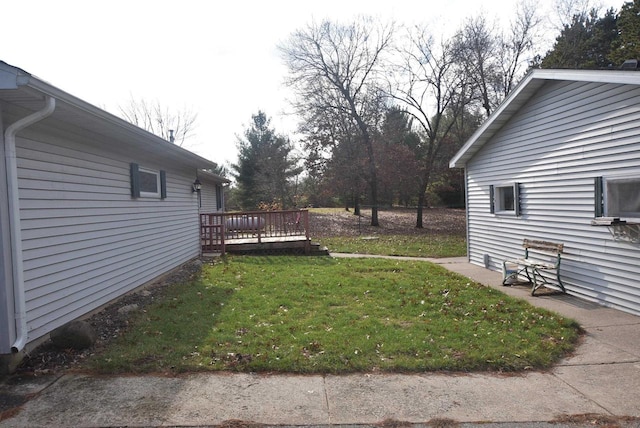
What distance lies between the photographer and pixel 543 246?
751cm

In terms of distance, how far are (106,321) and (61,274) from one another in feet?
2.88

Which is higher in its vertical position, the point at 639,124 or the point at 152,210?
the point at 639,124

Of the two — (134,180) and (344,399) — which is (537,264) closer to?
(344,399)

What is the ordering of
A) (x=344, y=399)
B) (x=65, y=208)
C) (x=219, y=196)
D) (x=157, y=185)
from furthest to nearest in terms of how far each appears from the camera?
(x=219, y=196) < (x=157, y=185) < (x=65, y=208) < (x=344, y=399)

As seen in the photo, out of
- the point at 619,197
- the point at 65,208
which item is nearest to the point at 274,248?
the point at 65,208

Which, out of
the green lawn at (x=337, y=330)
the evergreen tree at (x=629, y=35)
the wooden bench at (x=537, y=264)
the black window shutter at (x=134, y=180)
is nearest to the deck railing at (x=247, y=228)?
the green lawn at (x=337, y=330)

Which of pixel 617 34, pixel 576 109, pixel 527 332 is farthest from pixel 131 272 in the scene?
pixel 617 34

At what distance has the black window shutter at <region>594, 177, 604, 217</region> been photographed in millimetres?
6121

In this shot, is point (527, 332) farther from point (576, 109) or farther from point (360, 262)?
point (360, 262)

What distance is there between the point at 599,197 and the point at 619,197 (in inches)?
10.1

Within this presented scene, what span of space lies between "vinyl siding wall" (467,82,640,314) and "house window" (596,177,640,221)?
14 centimetres

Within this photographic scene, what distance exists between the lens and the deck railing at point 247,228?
12.4 metres

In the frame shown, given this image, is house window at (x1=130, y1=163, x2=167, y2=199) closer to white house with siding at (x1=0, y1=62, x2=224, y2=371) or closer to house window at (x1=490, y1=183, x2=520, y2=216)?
white house with siding at (x1=0, y1=62, x2=224, y2=371)

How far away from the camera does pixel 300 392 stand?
3.47 m
